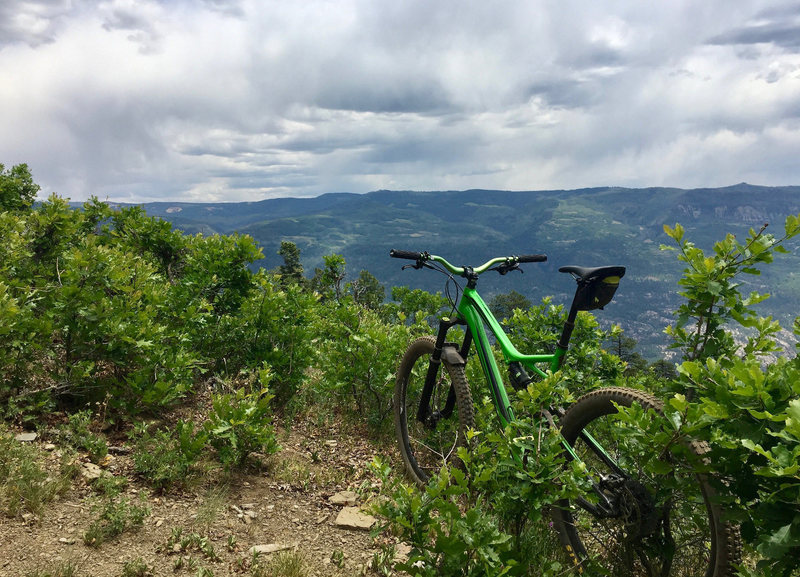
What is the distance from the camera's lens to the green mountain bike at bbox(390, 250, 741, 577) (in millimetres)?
2291

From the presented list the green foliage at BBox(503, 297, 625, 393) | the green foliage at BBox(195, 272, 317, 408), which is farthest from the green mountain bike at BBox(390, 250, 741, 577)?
the green foliage at BBox(195, 272, 317, 408)

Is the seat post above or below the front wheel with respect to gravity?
above

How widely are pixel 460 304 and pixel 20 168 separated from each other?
18.6m

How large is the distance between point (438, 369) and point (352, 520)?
1.71 meters

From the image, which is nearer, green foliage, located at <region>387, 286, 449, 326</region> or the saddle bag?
the saddle bag

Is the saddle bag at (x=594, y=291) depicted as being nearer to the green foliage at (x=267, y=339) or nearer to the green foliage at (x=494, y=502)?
the green foliage at (x=494, y=502)

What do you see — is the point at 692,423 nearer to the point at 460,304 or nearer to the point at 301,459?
the point at 460,304

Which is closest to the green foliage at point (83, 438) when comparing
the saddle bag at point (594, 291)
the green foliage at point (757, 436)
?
the saddle bag at point (594, 291)

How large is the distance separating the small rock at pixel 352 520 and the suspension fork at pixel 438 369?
1257 mm

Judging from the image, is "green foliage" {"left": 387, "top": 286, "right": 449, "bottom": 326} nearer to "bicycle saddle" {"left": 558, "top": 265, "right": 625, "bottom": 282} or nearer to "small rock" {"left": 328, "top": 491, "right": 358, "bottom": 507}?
"small rock" {"left": 328, "top": 491, "right": 358, "bottom": 507}

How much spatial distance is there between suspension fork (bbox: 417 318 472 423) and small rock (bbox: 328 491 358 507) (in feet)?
3.59

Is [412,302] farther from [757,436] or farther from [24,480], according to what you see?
[757,436]

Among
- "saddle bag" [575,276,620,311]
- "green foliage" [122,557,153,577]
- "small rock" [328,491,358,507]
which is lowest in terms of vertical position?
"small rock" [328,491,358,507]

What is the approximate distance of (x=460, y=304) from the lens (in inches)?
186
